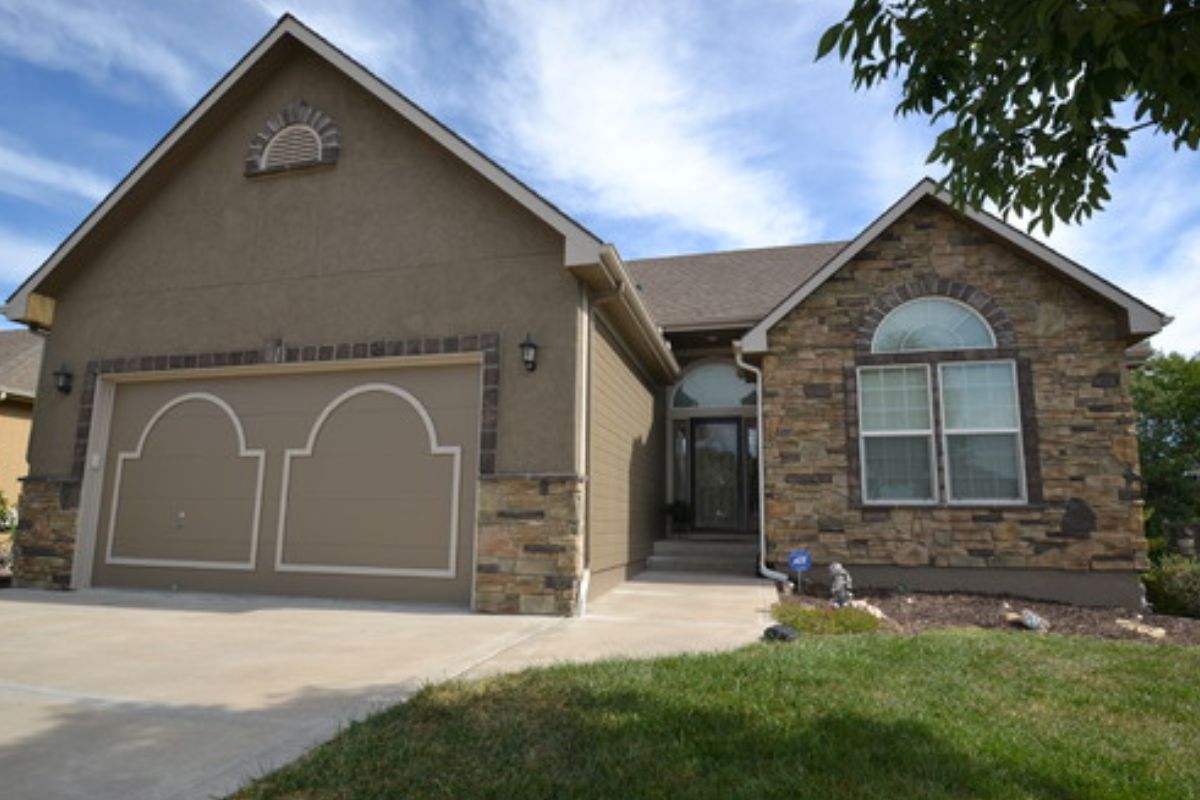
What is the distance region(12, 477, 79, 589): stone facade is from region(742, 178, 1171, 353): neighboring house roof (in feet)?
29.8

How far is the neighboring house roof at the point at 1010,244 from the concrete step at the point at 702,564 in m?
3.40

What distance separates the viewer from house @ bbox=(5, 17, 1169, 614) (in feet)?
25.7

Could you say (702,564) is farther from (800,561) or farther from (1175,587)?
(1175,587)

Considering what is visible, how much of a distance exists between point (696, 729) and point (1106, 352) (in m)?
8.19

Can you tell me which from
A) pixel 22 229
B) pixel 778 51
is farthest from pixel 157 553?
pixel 778 51

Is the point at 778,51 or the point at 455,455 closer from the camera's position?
the point at 778,51

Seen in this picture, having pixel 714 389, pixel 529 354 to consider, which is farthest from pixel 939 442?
pixel 529 354

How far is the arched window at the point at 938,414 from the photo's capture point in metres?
9.06

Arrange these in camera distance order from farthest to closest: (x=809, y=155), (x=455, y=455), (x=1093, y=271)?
(x=1093, y=271)
(x=455, y=455)
(x=809, y=155)

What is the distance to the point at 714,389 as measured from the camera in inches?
509

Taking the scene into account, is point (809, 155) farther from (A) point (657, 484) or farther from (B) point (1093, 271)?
(A) point (657, 484)

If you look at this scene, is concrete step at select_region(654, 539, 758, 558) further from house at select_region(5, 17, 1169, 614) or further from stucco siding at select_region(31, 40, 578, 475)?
stucco siding at select_region(31, 40, 578, 475)

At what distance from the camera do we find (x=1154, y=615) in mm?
8328

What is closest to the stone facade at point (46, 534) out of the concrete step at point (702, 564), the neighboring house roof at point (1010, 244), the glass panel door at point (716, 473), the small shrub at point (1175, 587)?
the concrete step at point (702, 564)
